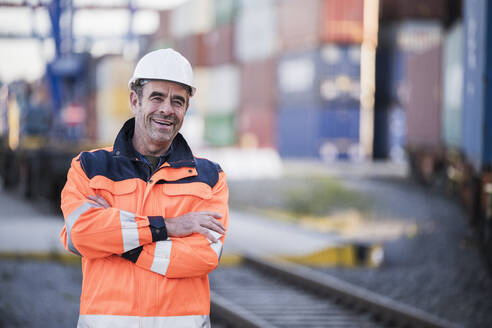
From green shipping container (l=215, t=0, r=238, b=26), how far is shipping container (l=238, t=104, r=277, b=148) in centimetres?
545

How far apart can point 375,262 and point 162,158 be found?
609cm

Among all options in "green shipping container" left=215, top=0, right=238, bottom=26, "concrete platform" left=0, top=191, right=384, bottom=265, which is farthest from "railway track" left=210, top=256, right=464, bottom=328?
"green shipping container" left=215, top=0, right=238, bottom=26

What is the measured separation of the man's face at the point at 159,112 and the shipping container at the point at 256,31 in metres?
27.4

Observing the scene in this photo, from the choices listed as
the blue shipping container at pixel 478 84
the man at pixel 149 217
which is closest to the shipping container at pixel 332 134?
the blue shipping container at pixel 478 84

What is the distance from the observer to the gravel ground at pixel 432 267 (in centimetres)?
591

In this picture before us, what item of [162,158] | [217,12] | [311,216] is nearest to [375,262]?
[311,216]

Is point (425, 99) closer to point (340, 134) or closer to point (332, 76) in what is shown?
point (340, 134)

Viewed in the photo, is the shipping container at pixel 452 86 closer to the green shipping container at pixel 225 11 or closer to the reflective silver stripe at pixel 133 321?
the reflective silver stripe at pixel 133 321

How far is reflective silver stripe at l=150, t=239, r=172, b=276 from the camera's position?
204cm

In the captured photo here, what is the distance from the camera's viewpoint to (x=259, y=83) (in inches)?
1181

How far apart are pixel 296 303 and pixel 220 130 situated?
93.0 feet

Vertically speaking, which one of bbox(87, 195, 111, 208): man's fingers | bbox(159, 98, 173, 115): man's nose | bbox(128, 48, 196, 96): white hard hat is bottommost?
bbox(87, 195, 111, 208): man's fingers

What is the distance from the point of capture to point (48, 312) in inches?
209

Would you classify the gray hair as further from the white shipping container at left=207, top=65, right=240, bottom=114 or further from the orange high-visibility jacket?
the white shipping container at left=207, top=65, right=240, bottom=114
